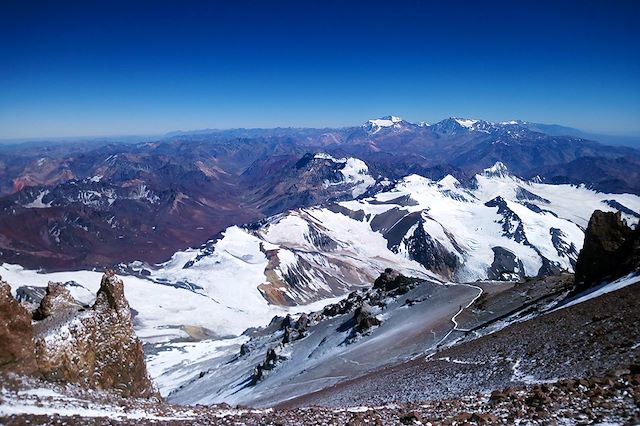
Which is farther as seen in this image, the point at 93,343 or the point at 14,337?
the point at 93,343

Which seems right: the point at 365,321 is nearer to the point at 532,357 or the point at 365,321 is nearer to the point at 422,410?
the point at 532,357

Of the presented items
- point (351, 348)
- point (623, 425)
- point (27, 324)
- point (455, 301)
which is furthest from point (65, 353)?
point (455, 301)

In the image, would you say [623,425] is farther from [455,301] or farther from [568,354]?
[455,301]

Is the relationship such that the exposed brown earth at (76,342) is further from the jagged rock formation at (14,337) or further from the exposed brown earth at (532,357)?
the exposed brown earth at (532,357)

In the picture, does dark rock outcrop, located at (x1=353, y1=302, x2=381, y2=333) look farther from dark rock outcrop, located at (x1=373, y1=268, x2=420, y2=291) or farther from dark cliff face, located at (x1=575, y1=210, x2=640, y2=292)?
dark cliff face, located at (x1=575, y1=210, x2=640, y2=292)

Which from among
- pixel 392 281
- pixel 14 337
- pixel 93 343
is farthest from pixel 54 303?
pixel 392 281

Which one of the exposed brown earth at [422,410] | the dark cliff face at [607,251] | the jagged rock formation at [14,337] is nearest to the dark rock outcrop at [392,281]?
the dark cliff face at [607,251]

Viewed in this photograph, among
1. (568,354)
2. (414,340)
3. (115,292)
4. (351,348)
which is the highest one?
(115,292)
